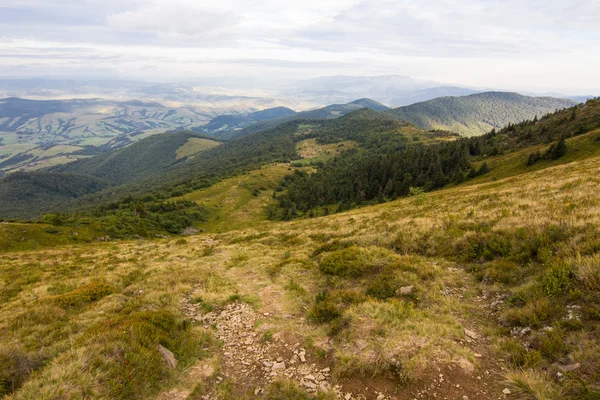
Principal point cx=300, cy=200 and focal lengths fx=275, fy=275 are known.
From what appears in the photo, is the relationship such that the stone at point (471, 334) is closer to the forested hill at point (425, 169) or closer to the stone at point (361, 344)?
the stone at point (361, 344)

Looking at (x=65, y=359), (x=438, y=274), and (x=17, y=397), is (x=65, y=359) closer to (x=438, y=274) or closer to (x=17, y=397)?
(x=17, y=397)

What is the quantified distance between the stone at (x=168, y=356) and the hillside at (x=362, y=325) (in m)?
0.13

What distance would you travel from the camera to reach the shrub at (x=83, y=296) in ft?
48.5

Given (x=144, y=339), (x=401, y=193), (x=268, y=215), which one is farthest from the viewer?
(x=268, y=215)

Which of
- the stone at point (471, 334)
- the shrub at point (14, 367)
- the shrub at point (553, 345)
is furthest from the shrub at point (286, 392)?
the shrub at point (14, 367)

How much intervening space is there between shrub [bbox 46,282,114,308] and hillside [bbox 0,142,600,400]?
9 cm

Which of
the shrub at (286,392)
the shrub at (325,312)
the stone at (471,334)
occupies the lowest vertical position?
→ the shrub at (286,392)

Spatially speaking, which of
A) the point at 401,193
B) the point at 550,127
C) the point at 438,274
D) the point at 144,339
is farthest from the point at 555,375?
the point at 550,127

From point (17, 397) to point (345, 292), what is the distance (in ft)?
35.4

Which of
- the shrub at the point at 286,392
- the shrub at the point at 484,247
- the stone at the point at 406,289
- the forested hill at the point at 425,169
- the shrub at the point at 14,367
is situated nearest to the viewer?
the shrub at the point at 286,392

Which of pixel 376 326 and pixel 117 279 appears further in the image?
pixel 117 279

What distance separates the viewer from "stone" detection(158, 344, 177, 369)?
356 inches

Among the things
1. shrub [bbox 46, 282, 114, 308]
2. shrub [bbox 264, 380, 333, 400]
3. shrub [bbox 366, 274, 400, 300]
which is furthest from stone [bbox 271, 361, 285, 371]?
shrub [bbox 46, 282, 114, 308]

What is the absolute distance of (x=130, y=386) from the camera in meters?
7.61
